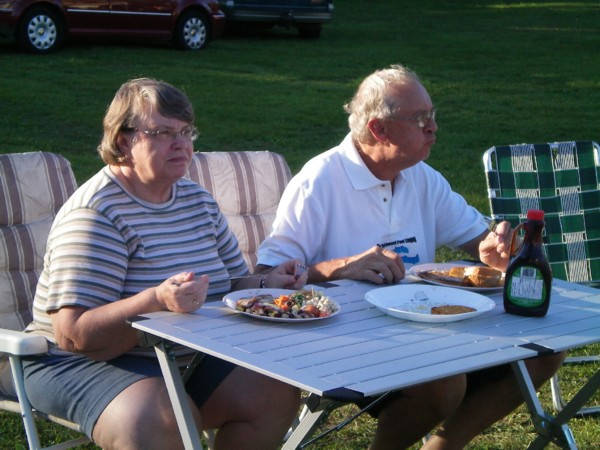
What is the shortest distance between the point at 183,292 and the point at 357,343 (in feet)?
1.58

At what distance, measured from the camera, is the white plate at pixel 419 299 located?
9.64 ft

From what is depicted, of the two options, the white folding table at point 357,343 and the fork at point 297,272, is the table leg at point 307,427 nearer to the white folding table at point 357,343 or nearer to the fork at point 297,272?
the white folding table at point 357,343

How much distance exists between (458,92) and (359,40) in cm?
445

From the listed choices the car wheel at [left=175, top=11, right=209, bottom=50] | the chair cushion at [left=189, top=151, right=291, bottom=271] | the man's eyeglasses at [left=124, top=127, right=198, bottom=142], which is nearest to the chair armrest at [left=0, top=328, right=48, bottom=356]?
the man's eyeglasses at [left=124, top=127, right=198, bottom=142]

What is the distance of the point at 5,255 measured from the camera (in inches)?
147

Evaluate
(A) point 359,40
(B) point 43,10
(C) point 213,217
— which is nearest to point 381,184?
(C) point 213,217

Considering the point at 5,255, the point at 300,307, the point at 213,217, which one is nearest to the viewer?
the point at 300,307

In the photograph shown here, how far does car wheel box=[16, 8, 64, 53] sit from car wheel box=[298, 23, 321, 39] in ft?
15.2

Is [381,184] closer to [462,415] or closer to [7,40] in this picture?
[462,415]

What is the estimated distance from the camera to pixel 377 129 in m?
3.69

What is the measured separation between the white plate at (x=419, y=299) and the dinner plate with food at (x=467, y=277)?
0.42ft

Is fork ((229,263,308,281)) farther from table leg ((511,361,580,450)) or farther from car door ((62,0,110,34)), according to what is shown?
car door ((62,0,110,34))

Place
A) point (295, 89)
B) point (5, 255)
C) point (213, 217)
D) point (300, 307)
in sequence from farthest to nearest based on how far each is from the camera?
1. point (295, 89)
2. point (5, 255)
3. point (213, 217)
4. point (300, 307)

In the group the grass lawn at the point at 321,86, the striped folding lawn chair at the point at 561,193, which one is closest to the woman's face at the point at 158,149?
the grass lawn at the point at 321,86
